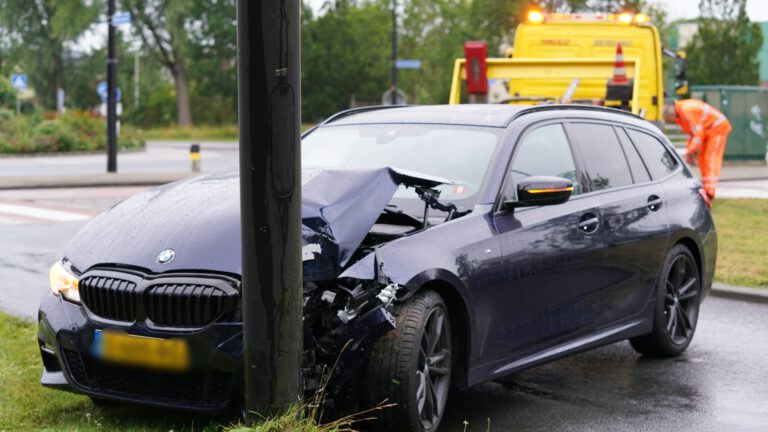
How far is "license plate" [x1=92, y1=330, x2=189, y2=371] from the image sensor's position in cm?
465

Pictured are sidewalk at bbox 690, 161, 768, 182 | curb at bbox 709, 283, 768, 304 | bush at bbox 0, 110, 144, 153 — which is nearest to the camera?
curb at bbox 709, 283, 768, 304

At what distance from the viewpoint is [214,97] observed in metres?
73.2

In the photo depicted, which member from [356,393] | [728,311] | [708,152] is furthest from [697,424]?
[708,152]

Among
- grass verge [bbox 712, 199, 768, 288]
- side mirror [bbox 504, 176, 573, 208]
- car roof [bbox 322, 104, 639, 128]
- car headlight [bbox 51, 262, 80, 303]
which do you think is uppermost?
car roof [bbox 322, 104, 639, 128]

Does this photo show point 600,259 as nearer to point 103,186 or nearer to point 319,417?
point 319,417

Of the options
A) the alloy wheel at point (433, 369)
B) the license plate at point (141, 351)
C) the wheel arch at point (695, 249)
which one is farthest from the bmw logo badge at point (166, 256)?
the wheel arch at point (695, 249)

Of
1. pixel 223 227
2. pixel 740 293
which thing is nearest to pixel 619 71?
pixel 740 293

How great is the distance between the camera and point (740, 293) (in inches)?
371

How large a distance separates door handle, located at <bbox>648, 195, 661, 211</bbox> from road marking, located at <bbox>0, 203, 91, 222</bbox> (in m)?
9.89

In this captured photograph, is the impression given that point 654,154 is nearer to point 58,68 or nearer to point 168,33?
point 168,33

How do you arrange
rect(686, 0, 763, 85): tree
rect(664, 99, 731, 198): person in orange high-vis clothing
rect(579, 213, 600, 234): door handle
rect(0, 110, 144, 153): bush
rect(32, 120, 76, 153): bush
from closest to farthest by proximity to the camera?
rect(579, 213, 600, 234): door handle < rect(664, 99, 731, 198): person in orange high-vis clothing < rect(0, 110, 144, 153): bush < rect(32, 120, 76, 153): bush < rect(686, 0, 763, 85): tree

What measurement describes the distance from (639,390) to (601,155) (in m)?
1.35

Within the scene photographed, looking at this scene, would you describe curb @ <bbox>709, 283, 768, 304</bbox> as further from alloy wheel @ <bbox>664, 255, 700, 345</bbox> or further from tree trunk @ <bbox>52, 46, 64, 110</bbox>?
tree trunk @ <bbox>52, 46, 64, 110</bbox>

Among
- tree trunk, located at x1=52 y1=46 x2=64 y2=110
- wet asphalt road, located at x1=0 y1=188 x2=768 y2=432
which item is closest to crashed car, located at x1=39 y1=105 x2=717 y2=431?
wet asphalt road, located at x1=0 y1=188 x2=768 y2=432
